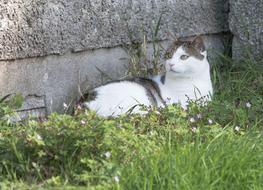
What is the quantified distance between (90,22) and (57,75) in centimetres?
44

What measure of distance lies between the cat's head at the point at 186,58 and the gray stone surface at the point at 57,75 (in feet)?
1.80

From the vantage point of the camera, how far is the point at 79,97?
5078 mm

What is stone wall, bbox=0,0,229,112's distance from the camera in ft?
15.7

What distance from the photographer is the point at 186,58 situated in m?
4.86

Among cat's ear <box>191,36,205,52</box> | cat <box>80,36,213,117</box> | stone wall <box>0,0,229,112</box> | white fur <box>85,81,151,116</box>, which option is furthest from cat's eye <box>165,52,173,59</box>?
stone wall <box>0,0,229,112</box>

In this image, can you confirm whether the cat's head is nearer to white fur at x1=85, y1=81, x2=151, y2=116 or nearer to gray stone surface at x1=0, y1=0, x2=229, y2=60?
white fur at x1=85, y1=81, x2=151, y2=116

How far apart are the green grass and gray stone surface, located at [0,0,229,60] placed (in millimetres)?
950

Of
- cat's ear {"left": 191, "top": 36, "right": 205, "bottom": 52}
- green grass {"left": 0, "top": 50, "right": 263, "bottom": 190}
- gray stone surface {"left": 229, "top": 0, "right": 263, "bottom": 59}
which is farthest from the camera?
gray stone surface {"left": 229, "top": 0, "right": 263, "bottom": 59}

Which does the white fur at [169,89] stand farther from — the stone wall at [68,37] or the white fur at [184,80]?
the stone wall at [68,37]

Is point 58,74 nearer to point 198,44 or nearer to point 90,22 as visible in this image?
point 90,22

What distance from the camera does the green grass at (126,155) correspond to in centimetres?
322

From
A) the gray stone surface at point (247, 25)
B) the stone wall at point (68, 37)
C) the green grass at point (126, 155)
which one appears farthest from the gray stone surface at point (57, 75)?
the gray stone surface at point (247, 25)

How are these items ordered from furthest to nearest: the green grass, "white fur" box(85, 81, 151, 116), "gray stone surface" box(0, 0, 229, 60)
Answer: "gray stone surface" box(0, 0, 229, 60) → "white fur" box(85, 81, 151, 116) → the green grass

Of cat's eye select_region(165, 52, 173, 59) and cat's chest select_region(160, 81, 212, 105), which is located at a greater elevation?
cat's eye select_region(165, 52, 173, 59)
